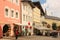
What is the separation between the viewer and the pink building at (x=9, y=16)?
38188mm

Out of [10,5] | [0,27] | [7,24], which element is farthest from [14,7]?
[0,27]

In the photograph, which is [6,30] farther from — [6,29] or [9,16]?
[9,16]

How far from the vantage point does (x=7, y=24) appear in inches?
1582

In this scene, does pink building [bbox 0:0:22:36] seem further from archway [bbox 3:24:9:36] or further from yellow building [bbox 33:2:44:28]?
yellow building [bbox 33:2:44:28]

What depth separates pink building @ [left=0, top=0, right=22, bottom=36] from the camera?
125 ft

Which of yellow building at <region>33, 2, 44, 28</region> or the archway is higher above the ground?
yellow building at <region>33, 2, 44, 28</region>

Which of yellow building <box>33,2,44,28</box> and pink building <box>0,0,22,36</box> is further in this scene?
yellow building <box>33,2,44,28</box>

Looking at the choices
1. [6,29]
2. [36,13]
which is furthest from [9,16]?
[36,13]

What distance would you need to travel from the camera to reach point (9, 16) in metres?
41.4

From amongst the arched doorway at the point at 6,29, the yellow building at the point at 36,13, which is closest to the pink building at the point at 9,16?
the arched doorway at the point at 6,29

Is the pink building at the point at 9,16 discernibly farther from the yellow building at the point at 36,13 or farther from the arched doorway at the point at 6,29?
the yellow building at the point at 36,13

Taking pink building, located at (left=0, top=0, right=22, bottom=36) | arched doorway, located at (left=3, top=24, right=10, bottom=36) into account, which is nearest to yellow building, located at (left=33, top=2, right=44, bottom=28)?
pink building, located at (left=0, top=0, right=22, bottom=36)

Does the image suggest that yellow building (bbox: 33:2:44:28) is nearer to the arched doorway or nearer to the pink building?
the pink building

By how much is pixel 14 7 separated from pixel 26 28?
33.0 ft
